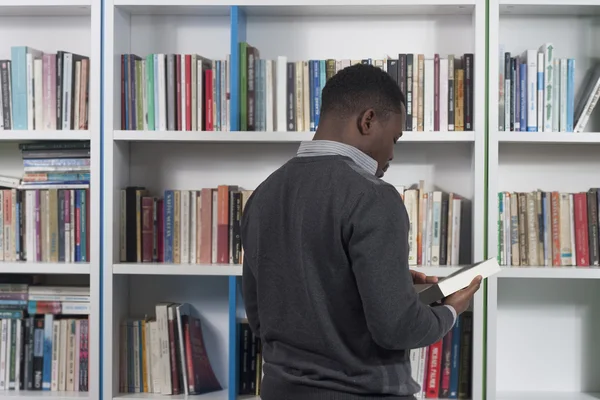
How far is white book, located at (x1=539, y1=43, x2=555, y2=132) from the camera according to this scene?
2453 millimetres

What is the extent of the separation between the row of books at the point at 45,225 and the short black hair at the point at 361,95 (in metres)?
1.31

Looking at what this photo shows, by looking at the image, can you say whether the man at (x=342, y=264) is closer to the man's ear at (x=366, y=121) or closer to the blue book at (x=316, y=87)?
the man's ear at (x=366, y=121)

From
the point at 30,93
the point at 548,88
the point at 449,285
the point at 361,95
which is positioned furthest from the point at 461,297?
the point at 30,93

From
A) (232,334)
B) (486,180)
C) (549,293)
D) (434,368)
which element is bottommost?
(434,368)

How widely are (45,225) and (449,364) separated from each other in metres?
1.42

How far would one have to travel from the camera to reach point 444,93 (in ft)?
8.12

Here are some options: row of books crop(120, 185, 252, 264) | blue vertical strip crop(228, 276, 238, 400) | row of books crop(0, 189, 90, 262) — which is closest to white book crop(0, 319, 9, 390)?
row of books crop(0, 189, 90, 262)

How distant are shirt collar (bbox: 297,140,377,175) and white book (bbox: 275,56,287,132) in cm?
104

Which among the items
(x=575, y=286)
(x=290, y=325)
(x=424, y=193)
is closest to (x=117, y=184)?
(x=424, y=193)

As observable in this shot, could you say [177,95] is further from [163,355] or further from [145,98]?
[163,355]

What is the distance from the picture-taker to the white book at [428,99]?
2.48 meters

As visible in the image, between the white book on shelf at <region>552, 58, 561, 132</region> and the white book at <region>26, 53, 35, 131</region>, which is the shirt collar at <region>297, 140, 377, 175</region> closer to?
the white book on shelf at <region>552, 58, 561, 132</region>

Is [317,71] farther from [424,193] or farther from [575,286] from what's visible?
[575,286]

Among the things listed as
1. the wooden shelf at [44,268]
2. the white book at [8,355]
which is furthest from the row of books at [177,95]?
the white book at [8,355]
